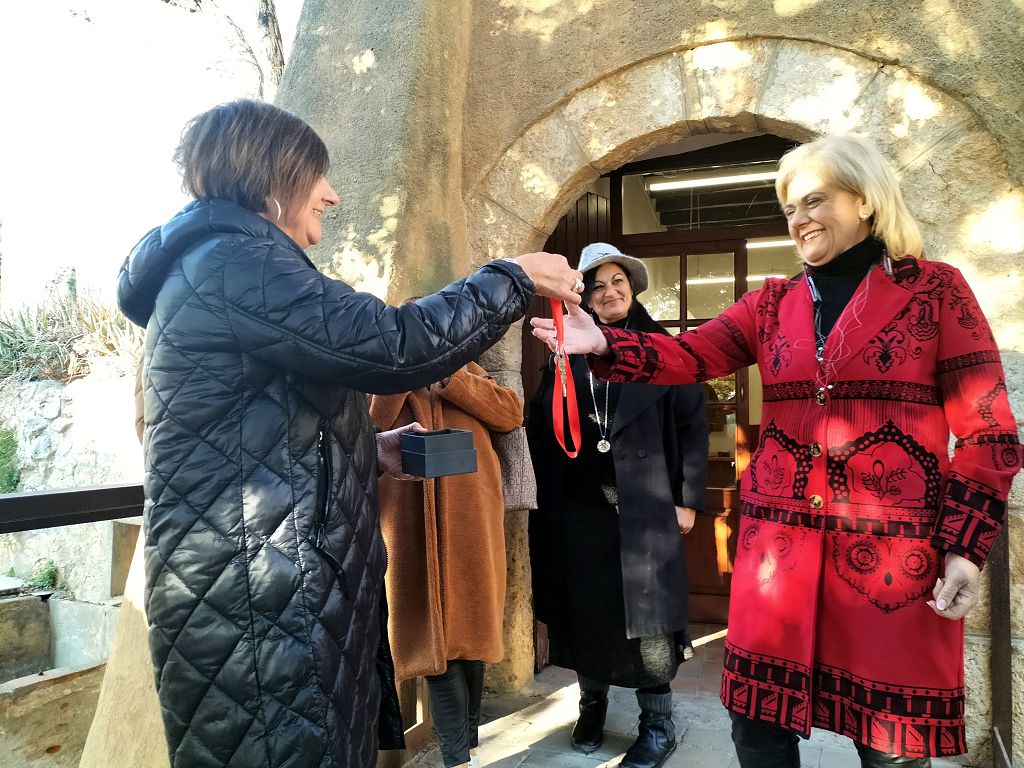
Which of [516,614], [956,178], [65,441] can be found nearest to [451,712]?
[516,614]

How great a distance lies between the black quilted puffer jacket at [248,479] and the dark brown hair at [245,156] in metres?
0.12

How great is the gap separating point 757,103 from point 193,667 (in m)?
2.86

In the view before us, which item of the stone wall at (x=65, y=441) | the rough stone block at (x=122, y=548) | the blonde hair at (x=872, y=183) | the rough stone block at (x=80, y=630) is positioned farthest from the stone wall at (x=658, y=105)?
the stone wall at (x=65, y=441)

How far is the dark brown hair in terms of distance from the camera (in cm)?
143

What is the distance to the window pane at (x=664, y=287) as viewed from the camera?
469 cm

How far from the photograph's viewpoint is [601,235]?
471 centimetres

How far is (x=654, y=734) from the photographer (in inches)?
114

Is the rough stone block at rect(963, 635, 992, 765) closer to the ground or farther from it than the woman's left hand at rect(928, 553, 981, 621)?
closer to the ground

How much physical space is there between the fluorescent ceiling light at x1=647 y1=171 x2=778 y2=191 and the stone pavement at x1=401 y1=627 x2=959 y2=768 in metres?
2.88

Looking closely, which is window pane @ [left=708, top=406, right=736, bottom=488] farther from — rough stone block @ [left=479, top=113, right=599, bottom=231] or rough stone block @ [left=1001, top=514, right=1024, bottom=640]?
rough stone block @ [left=1001, top=514, right=1024, bottom=640]

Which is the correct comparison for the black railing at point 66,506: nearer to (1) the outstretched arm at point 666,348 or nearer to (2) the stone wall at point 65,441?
(1) the outstretched arm at point 666,348

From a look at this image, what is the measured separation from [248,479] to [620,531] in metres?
1.90

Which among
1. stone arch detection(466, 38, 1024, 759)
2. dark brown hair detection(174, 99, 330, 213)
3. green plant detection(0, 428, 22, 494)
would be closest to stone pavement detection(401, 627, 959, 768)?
stone arch detection(466, 38, 1024, 759)

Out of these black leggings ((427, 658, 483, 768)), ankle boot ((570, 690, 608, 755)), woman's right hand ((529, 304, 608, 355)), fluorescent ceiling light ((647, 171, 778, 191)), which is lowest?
ankle boot ((570, 690, 608, 755))
